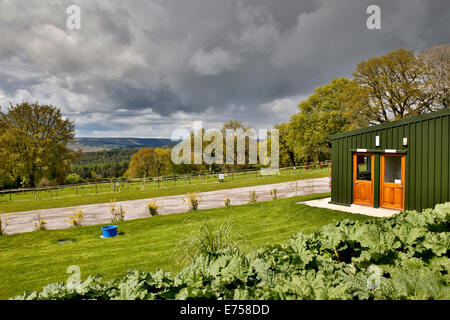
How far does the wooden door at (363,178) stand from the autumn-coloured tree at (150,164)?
41.4m

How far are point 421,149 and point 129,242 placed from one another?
970 centimetres

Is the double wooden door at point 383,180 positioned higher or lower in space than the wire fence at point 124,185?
higher

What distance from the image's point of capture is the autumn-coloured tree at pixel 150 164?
50.2 metres

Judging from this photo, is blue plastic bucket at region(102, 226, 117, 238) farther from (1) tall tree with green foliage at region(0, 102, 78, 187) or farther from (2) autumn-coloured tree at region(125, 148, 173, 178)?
(2) autumn-coloured tree at region(125, 148, 173, 178)

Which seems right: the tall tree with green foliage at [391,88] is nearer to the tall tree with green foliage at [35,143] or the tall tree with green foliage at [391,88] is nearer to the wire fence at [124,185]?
the wire fence at [124,185]

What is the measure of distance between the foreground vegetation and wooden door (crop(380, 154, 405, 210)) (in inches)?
301

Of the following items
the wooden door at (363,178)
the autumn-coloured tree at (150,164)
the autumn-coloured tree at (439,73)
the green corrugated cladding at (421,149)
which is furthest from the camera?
the autumn-coloured tree at (150,164)

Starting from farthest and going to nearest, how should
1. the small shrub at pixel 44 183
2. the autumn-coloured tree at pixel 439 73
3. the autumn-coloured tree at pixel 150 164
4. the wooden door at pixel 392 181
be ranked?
the autumn-coloured tree at pixel 150 164 < the small shrub at pixel 44 183 < the autumn-coloured tree at pixel 439 73 < the wooden door at pixel 392 181

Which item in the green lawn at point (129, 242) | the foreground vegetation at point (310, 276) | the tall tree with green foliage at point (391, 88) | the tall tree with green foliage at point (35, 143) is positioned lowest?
the green lawn at point (129, 242)

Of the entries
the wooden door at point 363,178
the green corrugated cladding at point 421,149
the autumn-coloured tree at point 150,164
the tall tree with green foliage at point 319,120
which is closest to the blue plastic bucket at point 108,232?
the wooden door at point 363,178

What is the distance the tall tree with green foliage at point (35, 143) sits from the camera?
25.2 meters

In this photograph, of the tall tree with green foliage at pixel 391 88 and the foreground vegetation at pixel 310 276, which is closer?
the foreground vegetation at pixel 310 276

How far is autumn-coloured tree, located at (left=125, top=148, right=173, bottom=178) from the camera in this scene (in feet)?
165
